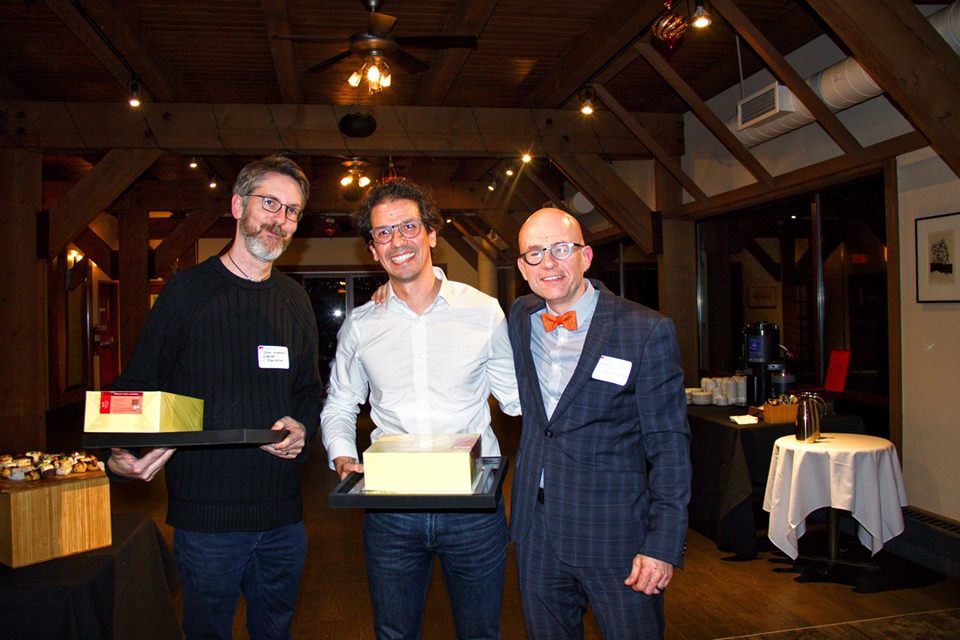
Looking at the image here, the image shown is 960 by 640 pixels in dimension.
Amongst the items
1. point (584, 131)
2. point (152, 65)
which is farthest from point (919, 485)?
point (152, 65)

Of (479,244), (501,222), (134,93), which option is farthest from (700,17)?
(479,244)

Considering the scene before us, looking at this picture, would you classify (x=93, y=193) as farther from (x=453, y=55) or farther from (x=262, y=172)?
(x=262, y=172)

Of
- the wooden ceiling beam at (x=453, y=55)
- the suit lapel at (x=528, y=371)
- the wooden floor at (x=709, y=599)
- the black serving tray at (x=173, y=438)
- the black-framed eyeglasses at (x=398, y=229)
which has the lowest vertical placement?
the wooden floor at (x=709, y=599)

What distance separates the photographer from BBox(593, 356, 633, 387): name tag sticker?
1.83 meters

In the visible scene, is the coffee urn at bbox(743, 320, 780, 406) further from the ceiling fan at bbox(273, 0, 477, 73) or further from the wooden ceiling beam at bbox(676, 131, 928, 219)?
the ceiling fan at bbox(273, 0, 477, 73)

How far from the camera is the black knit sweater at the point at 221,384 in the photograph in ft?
6.06

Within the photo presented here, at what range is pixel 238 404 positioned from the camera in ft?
6.17

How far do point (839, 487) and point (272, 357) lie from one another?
11.1ft

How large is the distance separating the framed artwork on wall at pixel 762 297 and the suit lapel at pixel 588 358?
16.5 ft

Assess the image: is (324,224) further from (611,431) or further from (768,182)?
(611,431)

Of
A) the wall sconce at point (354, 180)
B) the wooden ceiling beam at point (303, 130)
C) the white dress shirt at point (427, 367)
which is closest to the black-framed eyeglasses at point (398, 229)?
the white dress shirt at point (427, 367)

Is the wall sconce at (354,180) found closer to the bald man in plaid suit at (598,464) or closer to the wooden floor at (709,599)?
the wooden floor at (709,599)

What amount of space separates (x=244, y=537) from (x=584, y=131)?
237 inches

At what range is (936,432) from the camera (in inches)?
175
